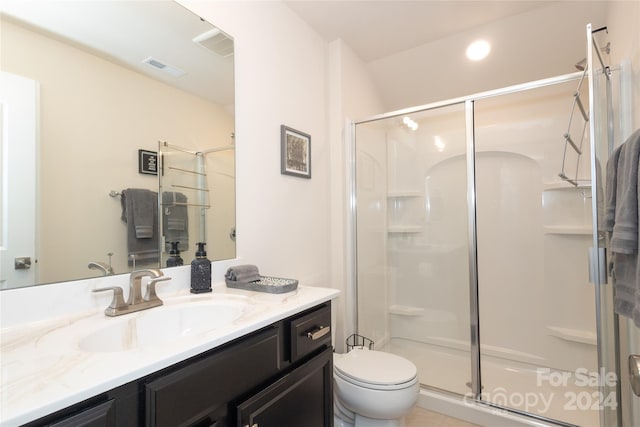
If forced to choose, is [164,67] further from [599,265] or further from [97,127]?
[599,265]

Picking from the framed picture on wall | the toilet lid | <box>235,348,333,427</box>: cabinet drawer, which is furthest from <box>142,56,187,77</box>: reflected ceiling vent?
the toilet lid

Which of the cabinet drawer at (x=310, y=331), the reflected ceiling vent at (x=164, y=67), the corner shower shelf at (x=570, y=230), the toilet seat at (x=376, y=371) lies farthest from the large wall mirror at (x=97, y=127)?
the corner shower shelf at (x=570, y=230)

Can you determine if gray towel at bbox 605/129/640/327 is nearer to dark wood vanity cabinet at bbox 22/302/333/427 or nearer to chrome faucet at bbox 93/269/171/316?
dark wood vanity cabinet at bbox 22/302/333/427

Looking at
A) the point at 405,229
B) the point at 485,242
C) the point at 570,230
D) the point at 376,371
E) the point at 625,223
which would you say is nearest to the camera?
the point at 625,223

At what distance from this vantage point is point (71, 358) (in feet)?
2.20

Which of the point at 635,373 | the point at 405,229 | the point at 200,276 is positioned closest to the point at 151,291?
the point at 200,276

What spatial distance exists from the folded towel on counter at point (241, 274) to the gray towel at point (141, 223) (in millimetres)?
303

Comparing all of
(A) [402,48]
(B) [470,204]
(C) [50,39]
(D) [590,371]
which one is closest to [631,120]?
(B) [470,204]

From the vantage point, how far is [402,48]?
2424 mm

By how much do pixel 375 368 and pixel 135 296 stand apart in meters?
1.17

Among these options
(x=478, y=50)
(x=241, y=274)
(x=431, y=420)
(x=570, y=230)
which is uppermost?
(x=478, y=50)

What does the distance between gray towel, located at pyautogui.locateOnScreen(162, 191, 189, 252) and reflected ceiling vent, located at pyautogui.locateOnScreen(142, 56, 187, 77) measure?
51cm

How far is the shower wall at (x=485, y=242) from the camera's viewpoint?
2262 mm

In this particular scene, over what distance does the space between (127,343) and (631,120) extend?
2161 mm
